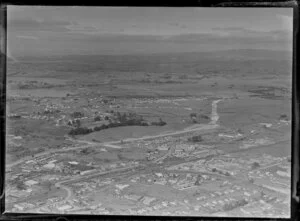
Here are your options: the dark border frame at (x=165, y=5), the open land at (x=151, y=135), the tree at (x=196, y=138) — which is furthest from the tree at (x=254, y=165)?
the tree at (x=196, y=138)

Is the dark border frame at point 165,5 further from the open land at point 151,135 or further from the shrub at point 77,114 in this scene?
the shrub at point 77,114

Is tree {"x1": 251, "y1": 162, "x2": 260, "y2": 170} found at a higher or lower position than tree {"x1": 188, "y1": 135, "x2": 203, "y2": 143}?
lower

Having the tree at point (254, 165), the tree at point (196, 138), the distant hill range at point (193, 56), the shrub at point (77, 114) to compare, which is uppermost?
the distant hill range at point (193, 56)

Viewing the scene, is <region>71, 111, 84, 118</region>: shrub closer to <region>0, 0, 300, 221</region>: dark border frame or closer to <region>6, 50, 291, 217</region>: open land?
<region>6, 50, 291, 217</region>: open land

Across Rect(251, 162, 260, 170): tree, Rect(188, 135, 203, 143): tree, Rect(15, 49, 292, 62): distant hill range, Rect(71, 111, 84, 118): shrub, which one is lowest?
Rect(251, 162, 260, 170): tree

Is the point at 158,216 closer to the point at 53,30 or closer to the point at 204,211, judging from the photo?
the point at 204,211

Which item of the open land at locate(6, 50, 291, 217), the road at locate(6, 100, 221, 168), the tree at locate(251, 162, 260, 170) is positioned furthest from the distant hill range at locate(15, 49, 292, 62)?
the tree at locate(251, 162, 260, 170)

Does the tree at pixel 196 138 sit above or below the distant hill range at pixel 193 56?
below

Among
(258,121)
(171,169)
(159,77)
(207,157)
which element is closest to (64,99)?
(159,77)

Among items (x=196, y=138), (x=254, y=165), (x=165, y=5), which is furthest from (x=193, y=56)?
(x=254, y=165)

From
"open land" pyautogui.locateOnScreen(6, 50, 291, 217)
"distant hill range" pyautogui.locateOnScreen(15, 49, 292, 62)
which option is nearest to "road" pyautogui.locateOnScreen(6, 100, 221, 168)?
"open land" pyautogui.locateOnScreen(6, 50, 291, 217)
